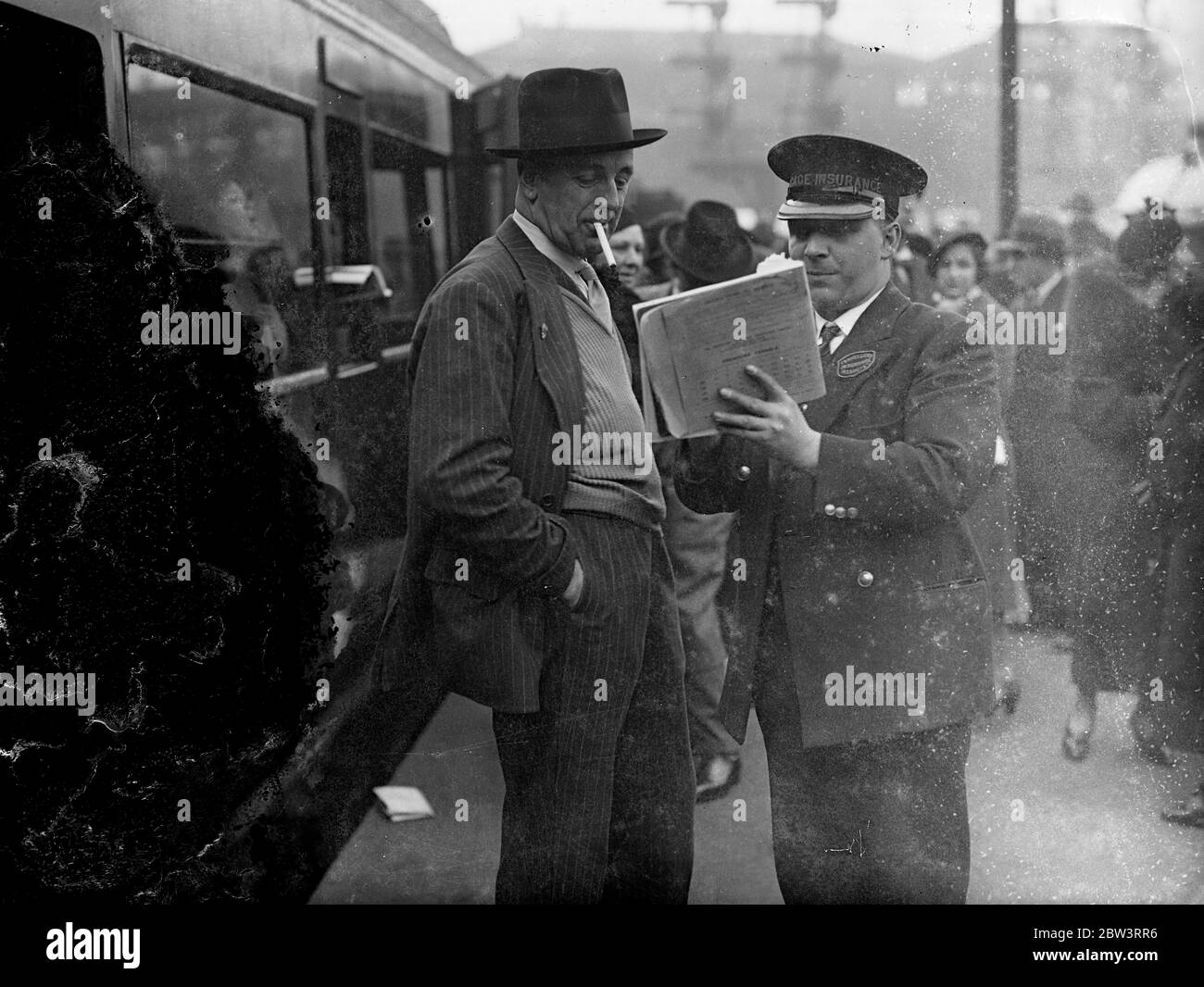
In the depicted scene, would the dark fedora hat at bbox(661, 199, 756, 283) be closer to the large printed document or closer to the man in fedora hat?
the man in fedora hat

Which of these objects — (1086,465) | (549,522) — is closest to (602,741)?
(549,522)

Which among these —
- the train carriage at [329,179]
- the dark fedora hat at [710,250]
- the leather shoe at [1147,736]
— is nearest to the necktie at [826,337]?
the dark fedora hat at [710,250]

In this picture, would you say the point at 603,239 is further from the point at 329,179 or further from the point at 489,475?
the point at 329,179

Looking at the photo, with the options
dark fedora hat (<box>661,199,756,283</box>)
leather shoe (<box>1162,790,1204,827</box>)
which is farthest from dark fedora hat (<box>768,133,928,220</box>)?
leather shoe (<box>1162,790,1204,827</box>)

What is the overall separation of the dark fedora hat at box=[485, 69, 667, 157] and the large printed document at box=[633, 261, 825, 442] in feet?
1.42

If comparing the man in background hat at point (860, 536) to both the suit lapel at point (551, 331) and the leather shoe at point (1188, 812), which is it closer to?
the suit lapel at point (551, 331)

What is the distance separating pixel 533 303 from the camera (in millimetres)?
2756

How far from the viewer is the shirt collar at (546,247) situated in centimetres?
282

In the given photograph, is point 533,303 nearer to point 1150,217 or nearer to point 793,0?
point 793,0

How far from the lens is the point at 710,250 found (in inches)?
129

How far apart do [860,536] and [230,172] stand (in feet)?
6.04

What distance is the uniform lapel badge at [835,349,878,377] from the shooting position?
287 centimetres

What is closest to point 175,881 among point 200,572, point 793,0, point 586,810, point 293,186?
point 200,572

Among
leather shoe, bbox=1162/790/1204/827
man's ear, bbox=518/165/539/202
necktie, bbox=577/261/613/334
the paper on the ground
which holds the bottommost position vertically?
leather shoe, bbox=1162/790/1204/827
